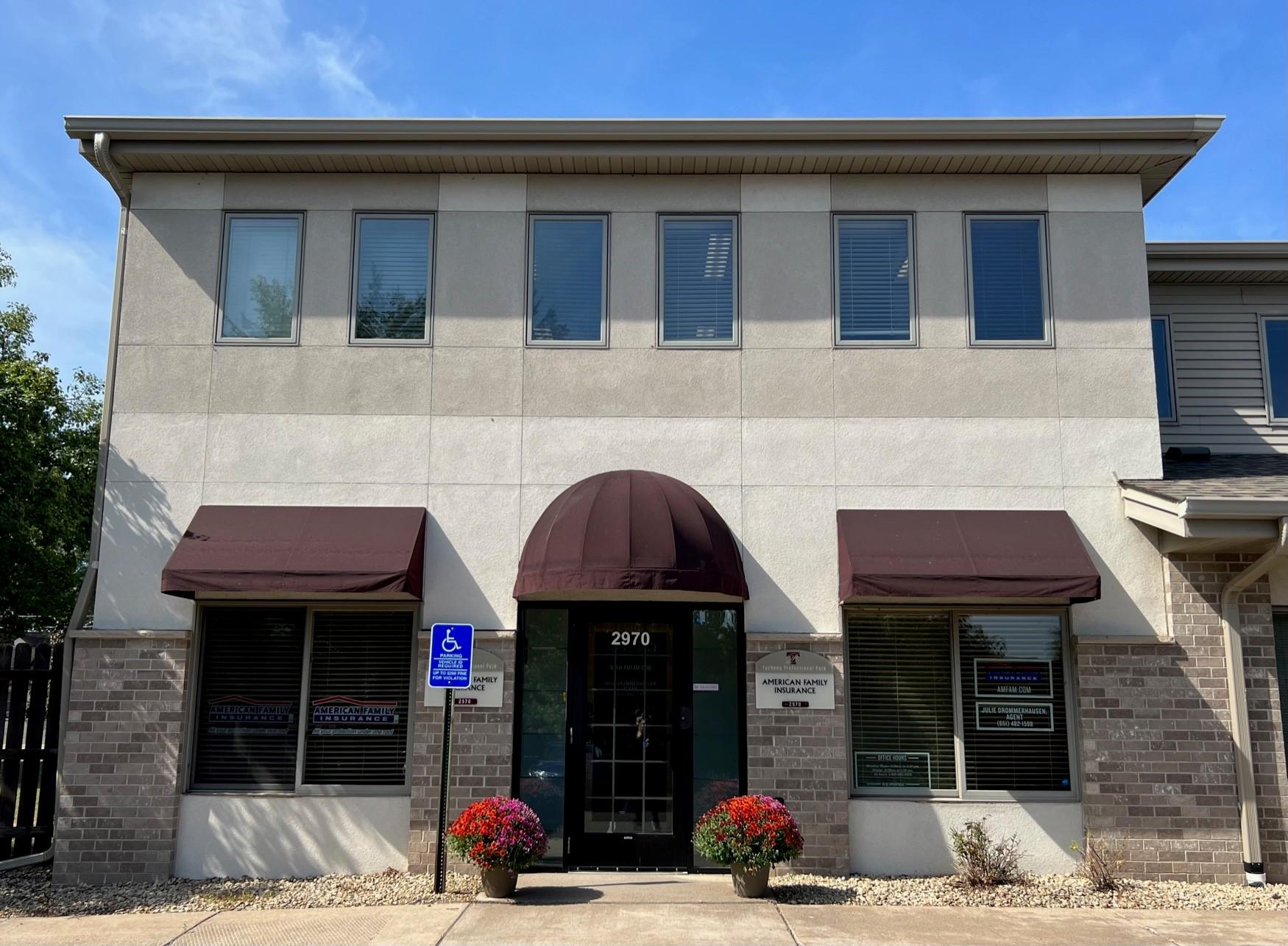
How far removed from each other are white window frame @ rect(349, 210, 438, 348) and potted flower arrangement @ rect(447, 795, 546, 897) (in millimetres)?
4880

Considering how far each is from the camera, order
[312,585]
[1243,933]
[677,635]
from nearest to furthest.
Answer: [1243,933] → [312,585] → [677,635]

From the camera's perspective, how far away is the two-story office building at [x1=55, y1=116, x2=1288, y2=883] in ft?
34.2

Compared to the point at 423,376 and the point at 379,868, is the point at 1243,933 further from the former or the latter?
the point at 423,376

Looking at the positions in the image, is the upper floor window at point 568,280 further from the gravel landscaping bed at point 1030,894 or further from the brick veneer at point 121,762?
the gravel landscaping bed at point 1030,894

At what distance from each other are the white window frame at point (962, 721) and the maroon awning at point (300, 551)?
14.7ft

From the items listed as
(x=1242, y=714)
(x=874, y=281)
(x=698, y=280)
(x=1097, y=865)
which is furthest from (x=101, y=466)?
(x=1242, y=714)

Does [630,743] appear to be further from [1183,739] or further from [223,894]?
[1183,739]

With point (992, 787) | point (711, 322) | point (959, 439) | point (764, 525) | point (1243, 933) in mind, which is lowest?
point (1243, 933)

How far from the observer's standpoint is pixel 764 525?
36.0 ft

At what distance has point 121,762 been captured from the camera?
416 inches

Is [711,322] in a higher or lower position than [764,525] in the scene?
higher

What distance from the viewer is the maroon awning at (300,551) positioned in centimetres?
1017

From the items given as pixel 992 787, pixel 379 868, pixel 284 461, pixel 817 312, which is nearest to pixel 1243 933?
pixel 992 787

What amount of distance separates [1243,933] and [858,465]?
5.23 metres
